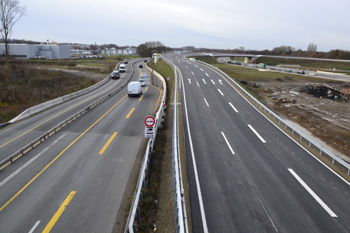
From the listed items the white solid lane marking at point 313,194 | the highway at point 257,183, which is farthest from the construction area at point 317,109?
the white solid lane marking at point 313,194

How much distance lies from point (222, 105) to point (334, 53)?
123 metres

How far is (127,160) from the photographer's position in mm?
14469

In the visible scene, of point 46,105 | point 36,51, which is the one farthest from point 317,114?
point 36,51

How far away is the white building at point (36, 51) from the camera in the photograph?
90.2m

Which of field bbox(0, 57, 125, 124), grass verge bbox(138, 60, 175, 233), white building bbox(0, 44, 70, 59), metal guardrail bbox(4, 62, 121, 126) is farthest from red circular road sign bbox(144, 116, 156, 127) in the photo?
white building bbox(0, 44, 70, 59)

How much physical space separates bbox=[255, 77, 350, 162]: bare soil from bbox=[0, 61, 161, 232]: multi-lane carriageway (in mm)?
16509

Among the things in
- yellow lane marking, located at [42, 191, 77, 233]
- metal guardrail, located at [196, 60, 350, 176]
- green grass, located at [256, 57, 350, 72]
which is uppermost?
green grass, located at [256, 57, 350, 72]

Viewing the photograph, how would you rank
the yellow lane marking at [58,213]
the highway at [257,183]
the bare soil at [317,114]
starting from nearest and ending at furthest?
the yellow lane marking at [58,213] → the highway at [257,183] → the bare soil at [317,114]

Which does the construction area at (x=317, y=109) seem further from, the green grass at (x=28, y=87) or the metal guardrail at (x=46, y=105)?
the green grass at (x=28, y=87)

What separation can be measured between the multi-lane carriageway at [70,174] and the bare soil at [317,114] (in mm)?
16509

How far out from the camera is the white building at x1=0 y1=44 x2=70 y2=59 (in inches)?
3551

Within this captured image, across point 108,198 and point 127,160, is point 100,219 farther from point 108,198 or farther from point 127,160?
point 127,160

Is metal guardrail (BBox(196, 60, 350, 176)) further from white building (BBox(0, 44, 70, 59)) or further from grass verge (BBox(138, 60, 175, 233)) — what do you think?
white building (BBox(0, 44, 70, 59))

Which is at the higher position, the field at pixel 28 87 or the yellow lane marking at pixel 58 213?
the field at pixel 28 87
